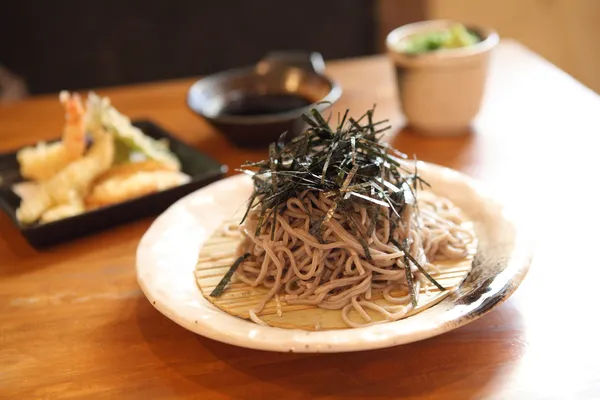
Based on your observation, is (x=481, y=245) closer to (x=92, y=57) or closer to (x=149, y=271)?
(x=149, y=271)

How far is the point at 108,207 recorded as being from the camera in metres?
1.56

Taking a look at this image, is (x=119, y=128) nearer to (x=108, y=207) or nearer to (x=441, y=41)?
(x=108, y=207)

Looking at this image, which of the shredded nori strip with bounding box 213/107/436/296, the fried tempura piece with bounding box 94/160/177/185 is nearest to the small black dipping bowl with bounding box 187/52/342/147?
the fried tempura piece with bounding box 94/160/177/185

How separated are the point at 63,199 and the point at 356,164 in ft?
2.55

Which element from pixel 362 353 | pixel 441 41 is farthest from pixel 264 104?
pixel 362 353

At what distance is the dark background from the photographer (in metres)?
3.96

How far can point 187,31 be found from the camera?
406cm

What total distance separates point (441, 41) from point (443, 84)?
0.52 feet

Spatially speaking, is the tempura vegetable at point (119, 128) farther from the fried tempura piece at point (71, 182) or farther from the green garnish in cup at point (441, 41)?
the green garnish in cup at point (441, 41)

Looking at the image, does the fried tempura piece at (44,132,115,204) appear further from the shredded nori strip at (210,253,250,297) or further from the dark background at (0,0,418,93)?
the dark background at (0,0,418,93)

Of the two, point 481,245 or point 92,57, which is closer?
point 481,245

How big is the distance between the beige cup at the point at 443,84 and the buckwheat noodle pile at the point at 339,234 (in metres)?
0.62

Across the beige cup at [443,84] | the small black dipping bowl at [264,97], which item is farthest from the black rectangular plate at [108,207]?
the beige cup at [443,84]

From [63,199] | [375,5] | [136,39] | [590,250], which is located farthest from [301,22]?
[590,250]
